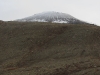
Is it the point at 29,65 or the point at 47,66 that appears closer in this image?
the point at 47,66

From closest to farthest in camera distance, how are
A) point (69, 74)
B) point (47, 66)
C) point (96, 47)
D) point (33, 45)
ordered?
point (69, 74)
point (47, 66)
point (96, 47)
point (33, 45)

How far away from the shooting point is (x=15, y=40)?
70.6 ft

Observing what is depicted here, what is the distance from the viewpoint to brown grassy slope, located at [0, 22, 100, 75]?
17000 millimetres

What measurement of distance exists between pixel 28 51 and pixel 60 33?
3346mm

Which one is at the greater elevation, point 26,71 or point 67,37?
point 67,37

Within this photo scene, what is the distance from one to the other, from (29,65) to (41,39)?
3.54 meters

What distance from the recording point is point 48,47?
20.2m

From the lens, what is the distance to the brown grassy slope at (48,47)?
55.8ft

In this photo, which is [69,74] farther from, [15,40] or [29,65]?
[15,40]

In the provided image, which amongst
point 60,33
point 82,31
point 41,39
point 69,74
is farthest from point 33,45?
point 69,74

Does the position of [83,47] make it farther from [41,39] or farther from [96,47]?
[41,39]

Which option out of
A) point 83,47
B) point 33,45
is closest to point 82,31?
point 83,47

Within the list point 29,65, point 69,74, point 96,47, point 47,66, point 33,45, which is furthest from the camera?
point 33,45

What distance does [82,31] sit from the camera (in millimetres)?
21406
